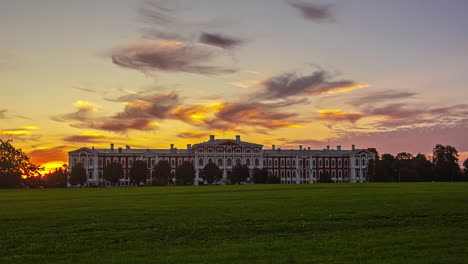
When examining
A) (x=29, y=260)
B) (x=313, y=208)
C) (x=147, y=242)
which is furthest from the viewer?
(x=313, y=208)

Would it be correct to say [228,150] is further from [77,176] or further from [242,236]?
[242,236]

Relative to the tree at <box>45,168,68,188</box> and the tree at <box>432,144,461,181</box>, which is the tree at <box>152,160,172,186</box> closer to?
the tree at <box>45,168,68,188</box>

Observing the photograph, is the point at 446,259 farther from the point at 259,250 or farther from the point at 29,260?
the point at 29,260

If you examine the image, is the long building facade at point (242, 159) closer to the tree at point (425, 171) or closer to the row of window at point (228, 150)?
the row of window at point (228, 150)

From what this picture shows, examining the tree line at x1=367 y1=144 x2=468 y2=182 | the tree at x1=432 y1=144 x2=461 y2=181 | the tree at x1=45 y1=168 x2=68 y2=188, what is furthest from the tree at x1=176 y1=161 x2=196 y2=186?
the tree at x1=432 y1=144 x2=461 y2=181

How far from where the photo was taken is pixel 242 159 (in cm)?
12838

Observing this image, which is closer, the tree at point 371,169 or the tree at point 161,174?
the tree at point 161,174

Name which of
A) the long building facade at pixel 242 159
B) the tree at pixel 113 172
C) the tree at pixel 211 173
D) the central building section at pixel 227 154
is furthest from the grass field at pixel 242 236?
the central building section at pixel 227 154

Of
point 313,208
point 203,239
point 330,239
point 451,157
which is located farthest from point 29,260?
point 451,157

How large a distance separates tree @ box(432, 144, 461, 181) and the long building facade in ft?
63.3

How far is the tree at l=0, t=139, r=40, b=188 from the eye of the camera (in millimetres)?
89938

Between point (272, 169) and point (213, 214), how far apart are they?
109992 millimetres

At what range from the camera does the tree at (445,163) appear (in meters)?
127

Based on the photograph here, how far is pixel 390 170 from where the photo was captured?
12812 cm
